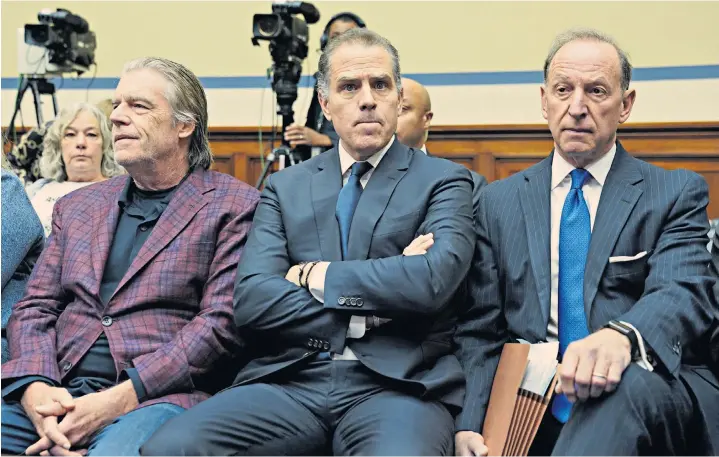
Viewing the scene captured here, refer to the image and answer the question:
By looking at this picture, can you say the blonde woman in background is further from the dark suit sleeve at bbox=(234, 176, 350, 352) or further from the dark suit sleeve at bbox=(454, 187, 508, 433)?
the dark suit sleeve at bbox=(454, 187, 508, 433)

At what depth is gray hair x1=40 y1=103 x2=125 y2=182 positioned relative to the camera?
3.72 metres

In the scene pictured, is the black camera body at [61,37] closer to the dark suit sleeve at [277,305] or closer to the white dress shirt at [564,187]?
the dark suit sleeve at [277,305]

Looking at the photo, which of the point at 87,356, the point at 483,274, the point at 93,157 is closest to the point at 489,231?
the point at 483,274

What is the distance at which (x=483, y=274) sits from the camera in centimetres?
217

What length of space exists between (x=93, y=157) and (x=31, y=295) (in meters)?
1.43

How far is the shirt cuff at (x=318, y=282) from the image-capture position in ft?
6.72

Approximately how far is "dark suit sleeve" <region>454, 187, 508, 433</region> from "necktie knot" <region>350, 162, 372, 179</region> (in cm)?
32

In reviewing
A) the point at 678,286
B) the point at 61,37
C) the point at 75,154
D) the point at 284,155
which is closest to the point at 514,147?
Answer: the point at 284,155

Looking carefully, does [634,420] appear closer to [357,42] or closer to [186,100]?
[357,42]

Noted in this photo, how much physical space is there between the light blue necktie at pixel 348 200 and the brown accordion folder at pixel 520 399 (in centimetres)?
48

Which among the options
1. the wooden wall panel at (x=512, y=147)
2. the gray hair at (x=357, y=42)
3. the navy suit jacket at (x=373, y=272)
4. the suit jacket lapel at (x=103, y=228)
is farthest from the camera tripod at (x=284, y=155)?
the navy suit jacket at (x=373, y=272)

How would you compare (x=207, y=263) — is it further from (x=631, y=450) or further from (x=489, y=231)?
(x=631, y=450)

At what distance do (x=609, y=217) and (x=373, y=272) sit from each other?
1.85 feet

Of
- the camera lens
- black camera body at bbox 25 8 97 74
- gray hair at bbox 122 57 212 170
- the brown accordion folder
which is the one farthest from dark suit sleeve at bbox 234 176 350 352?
black camera body at bbox 25 8 97 74
